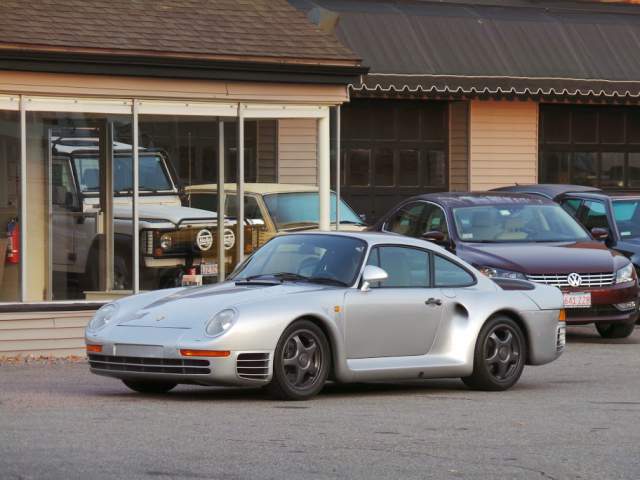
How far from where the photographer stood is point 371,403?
10930 millimetres

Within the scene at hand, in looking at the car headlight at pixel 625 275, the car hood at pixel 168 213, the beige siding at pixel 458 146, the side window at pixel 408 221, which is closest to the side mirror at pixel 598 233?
the car headlight at pixel 625 275

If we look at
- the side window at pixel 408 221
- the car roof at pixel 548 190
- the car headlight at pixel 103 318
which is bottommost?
the car headlight at pixel 103 318

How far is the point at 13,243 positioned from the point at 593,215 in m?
7.85

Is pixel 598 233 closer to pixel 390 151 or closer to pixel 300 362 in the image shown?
pixel 300 362

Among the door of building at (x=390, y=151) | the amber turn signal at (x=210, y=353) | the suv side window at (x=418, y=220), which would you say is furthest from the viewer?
the door of building at (x=390, y=151)

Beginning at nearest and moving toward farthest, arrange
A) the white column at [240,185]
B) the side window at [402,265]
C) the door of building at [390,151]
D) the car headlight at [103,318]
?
the car headlight at [103,318], the side window at [402,265], the white column at [240,185], the door of building at [390,151]

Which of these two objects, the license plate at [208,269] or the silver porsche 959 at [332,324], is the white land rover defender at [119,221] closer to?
the license plate at [208,269]

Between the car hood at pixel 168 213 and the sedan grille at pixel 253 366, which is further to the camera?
the car hood at pixel 168 213

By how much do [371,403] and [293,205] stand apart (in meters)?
6.06

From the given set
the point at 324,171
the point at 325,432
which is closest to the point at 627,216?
the point at 324,171

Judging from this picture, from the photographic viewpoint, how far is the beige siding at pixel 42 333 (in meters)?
14.7

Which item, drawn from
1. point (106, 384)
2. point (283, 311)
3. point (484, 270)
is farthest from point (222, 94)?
point (283, 311)

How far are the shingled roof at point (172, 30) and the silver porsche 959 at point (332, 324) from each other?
13.2 feet

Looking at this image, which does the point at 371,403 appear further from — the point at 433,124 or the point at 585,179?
the point at 585,179
